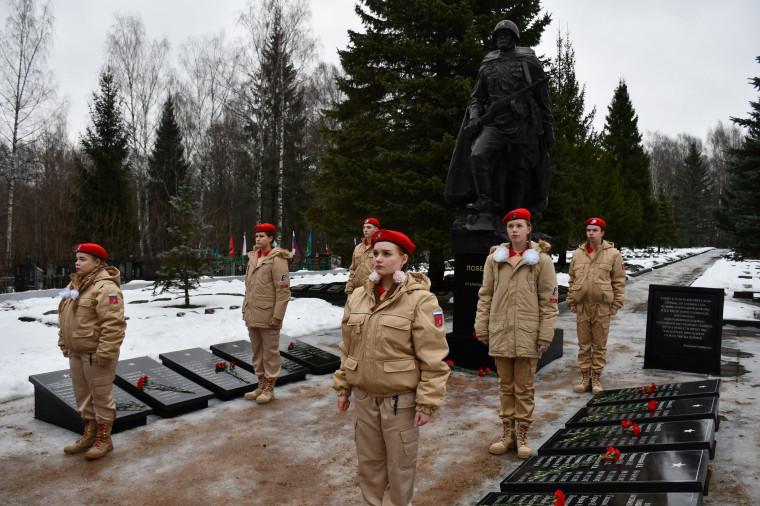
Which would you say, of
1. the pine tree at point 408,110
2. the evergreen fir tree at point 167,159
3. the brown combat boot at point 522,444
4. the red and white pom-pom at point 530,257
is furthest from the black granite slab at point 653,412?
the evergreen fir tree at point 167,159

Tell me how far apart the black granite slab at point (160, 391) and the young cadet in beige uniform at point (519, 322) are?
3.12m

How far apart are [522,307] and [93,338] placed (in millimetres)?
3494

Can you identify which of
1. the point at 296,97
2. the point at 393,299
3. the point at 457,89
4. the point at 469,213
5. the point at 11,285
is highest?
the point at 296,97

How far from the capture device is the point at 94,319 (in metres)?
4.25

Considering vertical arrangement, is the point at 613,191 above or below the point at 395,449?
above

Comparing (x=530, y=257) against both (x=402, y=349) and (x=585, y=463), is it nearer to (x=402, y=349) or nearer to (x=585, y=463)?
(x=585, y=463)

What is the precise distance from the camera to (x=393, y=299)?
281 cm

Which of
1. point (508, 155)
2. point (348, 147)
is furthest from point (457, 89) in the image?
point (508, 155)

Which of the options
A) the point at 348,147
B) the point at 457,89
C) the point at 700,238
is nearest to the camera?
the point at 457,89

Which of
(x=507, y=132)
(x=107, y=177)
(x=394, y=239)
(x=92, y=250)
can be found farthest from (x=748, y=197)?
(x=107, y=177)

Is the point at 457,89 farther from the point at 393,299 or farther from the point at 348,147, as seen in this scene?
the point at 393,299

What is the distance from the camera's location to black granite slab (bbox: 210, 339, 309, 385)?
6.48 metres

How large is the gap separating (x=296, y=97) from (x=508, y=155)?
2348 centimetres

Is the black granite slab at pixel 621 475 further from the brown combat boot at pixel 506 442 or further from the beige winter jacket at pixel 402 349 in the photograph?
the beige winter jacket at pixel 402 349
